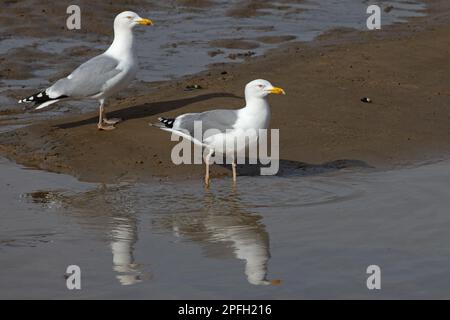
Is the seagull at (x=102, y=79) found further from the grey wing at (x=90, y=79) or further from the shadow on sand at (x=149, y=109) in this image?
the shadow on sand at (x=149, y=109)

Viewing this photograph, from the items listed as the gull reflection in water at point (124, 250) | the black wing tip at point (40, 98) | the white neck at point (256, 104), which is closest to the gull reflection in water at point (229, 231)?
the gull reflection in water at point (124, 250)

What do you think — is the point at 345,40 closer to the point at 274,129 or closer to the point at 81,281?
the point at 274,129

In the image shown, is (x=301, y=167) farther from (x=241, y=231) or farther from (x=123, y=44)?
(x=123, y=44)

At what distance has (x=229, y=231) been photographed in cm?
812

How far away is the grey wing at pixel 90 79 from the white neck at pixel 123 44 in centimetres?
12

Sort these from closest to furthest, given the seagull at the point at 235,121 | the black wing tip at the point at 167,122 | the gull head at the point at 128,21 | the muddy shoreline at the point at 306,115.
→ the seagull at the point at 235,121
the black wing tip at the point at 167,122
the muddy shoreline at the point at 306,115
the gull head at the point at 128,21

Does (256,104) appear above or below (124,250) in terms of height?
above

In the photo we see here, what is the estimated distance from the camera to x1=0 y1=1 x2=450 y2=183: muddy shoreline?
10.2 metres

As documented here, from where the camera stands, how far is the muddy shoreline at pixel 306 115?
10.2 m

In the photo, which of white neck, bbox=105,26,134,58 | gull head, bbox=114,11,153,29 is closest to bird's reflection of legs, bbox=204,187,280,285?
white neck, bbox=105,26,134,58

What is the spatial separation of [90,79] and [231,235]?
3621mm

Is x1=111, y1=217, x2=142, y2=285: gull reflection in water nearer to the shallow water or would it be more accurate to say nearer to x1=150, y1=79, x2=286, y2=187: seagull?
the shallow water

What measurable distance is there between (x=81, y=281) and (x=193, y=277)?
742 millimetres

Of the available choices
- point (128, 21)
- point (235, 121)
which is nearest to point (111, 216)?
point (235, 121)
